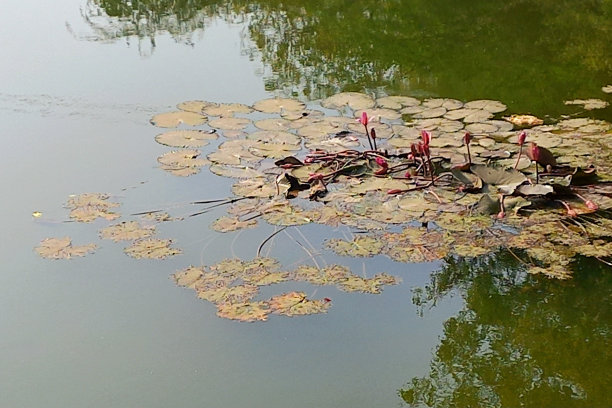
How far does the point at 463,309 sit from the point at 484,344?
192 mm

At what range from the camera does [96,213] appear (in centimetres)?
317

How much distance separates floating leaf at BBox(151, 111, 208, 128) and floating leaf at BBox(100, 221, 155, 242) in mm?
1024

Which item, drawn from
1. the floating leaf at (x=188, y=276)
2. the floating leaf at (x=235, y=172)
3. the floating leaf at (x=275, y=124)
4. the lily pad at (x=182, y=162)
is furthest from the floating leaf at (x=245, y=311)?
the floating leaf at (x=275, y=124)

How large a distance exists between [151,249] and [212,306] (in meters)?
0.46

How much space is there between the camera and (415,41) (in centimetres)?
537

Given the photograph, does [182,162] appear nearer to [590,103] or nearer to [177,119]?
[177,119]

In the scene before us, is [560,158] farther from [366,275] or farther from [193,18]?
[193,18]

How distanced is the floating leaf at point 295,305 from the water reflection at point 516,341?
1.09 ft

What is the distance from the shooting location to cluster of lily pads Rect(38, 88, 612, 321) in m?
2.80

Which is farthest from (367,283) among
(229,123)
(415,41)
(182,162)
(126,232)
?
(415,41)

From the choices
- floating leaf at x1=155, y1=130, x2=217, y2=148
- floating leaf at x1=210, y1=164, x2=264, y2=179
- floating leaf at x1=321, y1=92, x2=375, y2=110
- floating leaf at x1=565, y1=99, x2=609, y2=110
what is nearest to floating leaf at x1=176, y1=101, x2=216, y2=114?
floating leaf at x1=155, y1=130, x2=217, y2=148

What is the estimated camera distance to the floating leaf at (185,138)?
3.75 m

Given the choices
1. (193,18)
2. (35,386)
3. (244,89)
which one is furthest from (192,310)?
(193,18)

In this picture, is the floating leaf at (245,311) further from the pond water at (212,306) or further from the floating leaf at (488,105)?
the floating leaf at (488,105)
